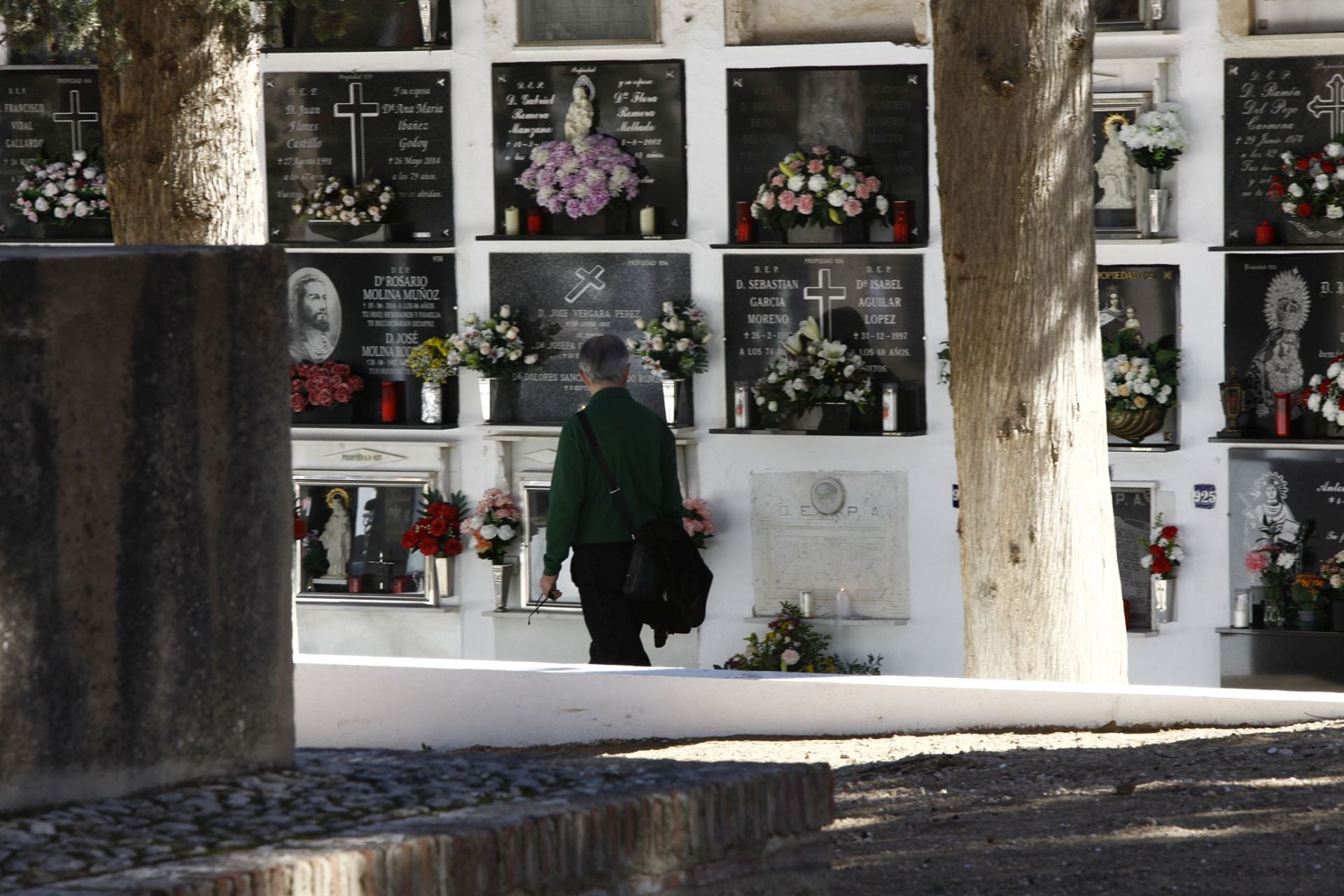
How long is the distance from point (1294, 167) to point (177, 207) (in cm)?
432

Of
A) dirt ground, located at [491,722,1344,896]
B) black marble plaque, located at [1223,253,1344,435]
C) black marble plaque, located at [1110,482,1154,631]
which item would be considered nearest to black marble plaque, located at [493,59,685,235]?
black marble plaque, located at [1110,482,1154,631]

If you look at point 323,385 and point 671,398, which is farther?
point 323,385

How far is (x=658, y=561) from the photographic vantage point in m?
6.27

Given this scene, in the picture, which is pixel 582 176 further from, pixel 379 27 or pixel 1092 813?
pixel 1092 813

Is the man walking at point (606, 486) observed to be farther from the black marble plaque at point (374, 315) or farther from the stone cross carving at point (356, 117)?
the stone cross carving at point (356, 117)

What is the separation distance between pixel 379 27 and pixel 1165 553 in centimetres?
418

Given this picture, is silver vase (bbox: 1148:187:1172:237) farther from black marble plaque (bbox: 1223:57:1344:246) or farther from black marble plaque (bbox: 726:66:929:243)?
black marble plaque (bbox: 726:66:929:243)

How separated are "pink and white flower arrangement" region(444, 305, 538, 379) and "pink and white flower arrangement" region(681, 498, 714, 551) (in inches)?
38.2

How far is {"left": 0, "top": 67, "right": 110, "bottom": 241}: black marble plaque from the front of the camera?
30.5ft

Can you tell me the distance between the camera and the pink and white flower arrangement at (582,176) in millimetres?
8531

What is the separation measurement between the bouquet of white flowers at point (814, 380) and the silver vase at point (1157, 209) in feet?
4.34

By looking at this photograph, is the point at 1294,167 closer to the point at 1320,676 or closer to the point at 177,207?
the point at 1320,676

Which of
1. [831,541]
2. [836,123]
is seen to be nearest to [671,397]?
[831,541]

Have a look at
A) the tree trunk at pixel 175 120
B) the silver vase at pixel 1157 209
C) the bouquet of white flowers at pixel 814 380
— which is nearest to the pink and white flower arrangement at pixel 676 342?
the bouquet of white flowers at pixel 814 380
